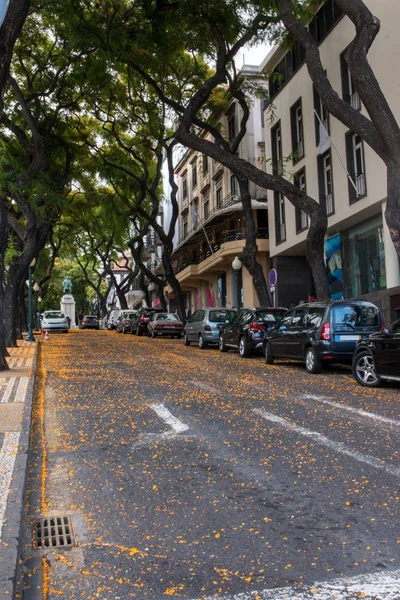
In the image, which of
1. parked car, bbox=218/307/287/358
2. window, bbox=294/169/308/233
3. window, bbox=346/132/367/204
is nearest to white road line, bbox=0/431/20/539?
parked car, bbox=218/307/287/358

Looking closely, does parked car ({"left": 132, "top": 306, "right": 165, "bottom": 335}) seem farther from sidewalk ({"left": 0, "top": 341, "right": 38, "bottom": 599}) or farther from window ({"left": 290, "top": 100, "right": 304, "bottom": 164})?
sidewalk ({"left": 0, "top": 341, "right": 38, "bottom": 599})

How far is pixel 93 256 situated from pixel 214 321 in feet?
94.0

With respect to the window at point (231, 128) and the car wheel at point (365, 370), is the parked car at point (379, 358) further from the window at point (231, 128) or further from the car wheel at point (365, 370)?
the window at point (231, 128)

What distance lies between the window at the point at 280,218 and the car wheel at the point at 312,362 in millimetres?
15553

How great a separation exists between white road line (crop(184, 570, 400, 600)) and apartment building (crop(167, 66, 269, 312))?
24362 millimetres

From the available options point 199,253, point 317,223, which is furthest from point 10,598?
point 199,253

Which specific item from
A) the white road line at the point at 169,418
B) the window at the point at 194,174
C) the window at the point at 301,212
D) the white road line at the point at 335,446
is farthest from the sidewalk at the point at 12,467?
the window at the point at 194,174

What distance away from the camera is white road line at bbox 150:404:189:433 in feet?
23.6

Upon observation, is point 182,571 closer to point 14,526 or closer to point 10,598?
point 10,598

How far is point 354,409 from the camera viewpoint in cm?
839

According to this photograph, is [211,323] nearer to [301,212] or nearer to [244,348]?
[244,348]

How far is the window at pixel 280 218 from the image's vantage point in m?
28.5

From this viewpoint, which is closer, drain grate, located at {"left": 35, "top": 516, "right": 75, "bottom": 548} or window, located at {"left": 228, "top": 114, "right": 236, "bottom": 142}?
drain grate, located at {"left": 35, "top": 516, "right": 75, "bottom": 548}

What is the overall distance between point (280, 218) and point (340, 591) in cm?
2674
